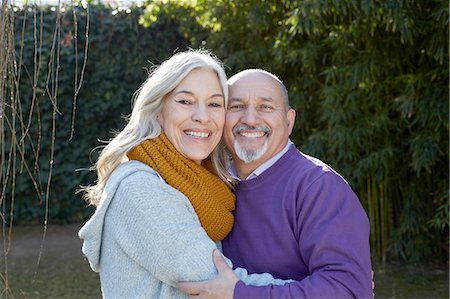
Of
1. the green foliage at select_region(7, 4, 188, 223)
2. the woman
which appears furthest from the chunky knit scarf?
the green foliage at select_region(7, 4, 188, 223)

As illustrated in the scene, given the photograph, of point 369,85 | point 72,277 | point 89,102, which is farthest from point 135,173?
point 89,102

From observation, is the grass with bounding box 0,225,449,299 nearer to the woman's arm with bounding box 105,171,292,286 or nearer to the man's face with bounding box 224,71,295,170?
the man's face with bounding box 224,71,295,170

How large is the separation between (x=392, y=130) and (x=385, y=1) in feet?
4.27

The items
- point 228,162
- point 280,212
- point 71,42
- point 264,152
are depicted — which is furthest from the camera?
point 71,42

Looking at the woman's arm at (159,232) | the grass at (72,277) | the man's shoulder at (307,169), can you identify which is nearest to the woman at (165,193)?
the woman's arm at (159,232)

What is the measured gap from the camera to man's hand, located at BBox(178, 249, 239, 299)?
1.85 m

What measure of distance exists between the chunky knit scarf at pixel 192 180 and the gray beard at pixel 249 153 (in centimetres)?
16

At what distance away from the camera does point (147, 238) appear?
1869 mm

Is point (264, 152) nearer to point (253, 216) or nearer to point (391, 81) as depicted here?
point (253, 216)

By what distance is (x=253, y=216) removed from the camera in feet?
7.22

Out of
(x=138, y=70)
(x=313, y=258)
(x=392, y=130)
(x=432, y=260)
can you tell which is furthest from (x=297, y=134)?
(x=313, y=258)

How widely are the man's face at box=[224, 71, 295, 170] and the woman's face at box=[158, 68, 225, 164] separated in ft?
0.55

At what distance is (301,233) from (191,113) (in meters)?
0.47

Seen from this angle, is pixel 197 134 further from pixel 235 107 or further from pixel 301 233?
pixel 301 233
